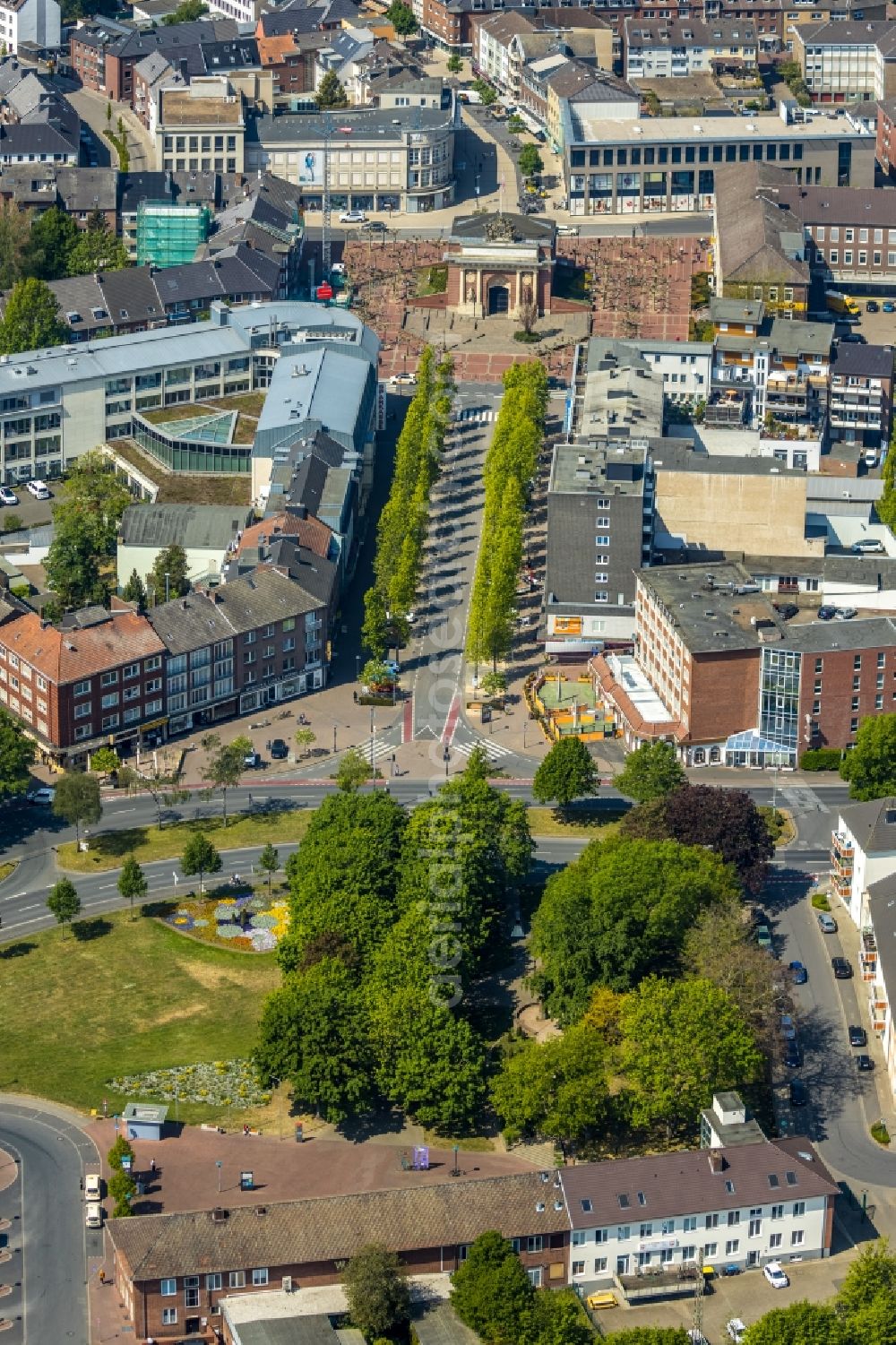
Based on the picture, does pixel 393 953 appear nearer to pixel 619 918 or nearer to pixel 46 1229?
pixel 619 918

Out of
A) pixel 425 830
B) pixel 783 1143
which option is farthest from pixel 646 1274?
pixel 425 830

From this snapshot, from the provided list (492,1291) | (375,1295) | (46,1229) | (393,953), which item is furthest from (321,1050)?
(492,1291)

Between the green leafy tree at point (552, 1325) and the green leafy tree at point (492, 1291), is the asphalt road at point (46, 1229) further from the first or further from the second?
the green leafy tree at point (552, 1325)

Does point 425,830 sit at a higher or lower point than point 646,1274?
higher

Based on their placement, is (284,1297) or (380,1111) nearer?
(284,1297)

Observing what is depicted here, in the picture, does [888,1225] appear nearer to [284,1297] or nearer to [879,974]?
[879,974]

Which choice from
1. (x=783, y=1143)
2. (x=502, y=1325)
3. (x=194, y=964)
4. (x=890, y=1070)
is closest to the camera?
(x=502, y=1325)

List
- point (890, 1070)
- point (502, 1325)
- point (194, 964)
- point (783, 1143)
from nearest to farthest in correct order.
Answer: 1. point (502, 1325)
2. point (783, 1143)
3. point (890, 1070)
4. point (194, 964)
